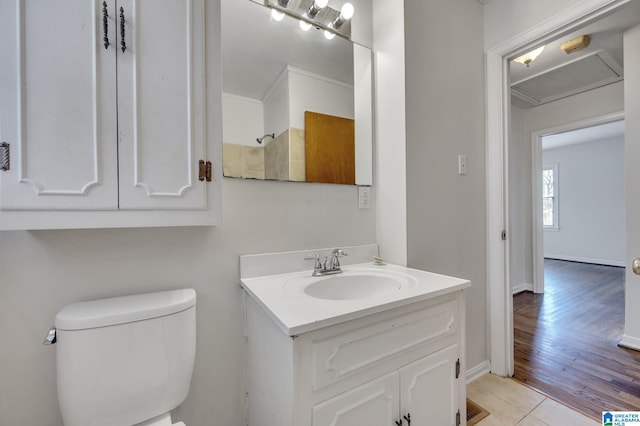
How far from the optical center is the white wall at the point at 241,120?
1.16 meters

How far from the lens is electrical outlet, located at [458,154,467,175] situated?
1586 mm

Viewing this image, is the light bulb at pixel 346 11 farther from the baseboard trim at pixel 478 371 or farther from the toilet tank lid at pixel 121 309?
the baseboard trim at pixel 478 371

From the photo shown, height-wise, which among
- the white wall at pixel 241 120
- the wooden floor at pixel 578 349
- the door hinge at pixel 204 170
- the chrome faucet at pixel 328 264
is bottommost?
the wooden floor at pixel 578 349

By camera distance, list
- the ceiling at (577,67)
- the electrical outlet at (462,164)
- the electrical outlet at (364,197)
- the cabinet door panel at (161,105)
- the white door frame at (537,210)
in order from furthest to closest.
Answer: the white door frame at (537,210) < the ceiling at (577,67) < the electrical outlet at (462,164) < the electrical outlet at (364,197) < the cabinet door panel at (161,105)

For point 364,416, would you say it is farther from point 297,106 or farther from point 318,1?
point 318,1

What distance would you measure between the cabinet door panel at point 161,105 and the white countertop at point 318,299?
0.40 meters

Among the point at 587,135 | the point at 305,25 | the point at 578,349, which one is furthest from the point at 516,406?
the point at 587,135

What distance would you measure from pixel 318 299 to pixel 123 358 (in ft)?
2.01

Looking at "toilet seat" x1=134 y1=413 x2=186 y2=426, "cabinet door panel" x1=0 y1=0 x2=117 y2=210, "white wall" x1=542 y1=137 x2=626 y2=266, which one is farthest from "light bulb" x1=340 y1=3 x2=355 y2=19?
"white wall" x1=542 y1=137 x2=626 y2=266

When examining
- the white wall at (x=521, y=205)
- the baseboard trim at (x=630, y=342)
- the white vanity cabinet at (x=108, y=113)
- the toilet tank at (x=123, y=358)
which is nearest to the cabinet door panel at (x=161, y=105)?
the white vanity cabinet at (x=108, y=113)

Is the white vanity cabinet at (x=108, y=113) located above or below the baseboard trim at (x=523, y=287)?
above

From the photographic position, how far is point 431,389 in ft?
3.20

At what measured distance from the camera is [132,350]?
81 cm

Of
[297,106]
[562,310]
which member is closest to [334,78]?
[297,106]
